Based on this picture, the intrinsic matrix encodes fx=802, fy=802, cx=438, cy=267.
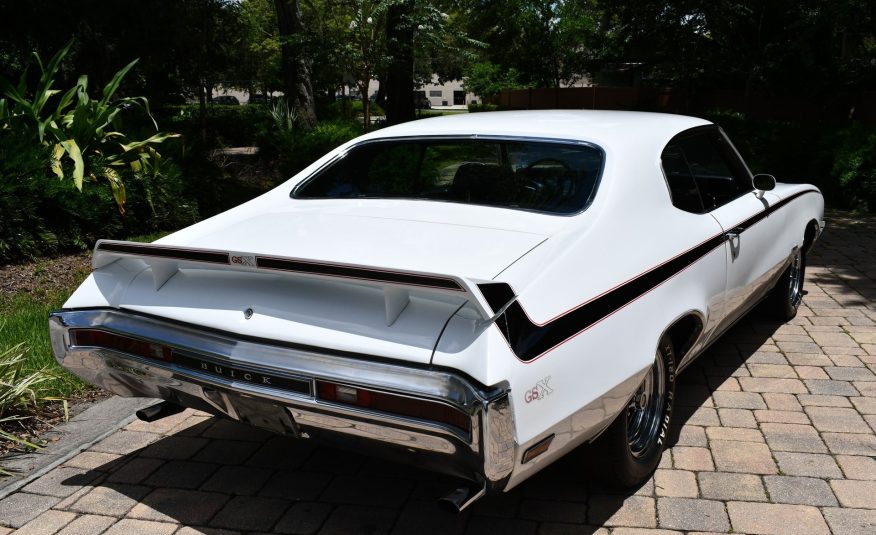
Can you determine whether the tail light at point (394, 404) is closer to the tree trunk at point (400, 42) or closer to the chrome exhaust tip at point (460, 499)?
the chrome exhaust tip at point (460, 499)

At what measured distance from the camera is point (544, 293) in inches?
106

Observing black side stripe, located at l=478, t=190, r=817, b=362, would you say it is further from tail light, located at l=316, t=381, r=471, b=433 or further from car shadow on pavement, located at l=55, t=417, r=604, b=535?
car shadow on pavement, located at l=55, t=417, r=604, b=535

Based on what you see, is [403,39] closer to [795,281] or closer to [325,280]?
[795,281]

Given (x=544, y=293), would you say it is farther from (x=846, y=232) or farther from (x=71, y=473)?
(x=846, y=232)

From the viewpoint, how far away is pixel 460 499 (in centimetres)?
249

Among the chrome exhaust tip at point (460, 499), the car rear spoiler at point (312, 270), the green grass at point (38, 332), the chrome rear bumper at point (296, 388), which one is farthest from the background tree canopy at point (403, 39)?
the chrome exhaust tip at point (460, 499)

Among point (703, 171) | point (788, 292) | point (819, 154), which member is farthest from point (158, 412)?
point (819, 154)

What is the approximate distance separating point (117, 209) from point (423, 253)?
17.7 ft

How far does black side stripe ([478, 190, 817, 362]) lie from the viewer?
249 cm

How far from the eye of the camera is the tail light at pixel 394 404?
2.41 metres

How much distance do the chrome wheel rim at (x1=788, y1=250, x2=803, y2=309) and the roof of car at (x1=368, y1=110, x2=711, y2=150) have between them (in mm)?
→ 1655

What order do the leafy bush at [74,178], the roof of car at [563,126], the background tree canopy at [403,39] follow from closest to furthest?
the roof of car at [563,126] → the leafy bush at [74,178] → the background tree canopy at [403,39]

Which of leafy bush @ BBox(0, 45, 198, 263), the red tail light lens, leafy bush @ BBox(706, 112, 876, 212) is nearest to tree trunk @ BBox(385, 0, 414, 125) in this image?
leafy bush @ BBox(0, 45, 198, 263)

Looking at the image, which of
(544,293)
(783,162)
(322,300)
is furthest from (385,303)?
(783,162)
